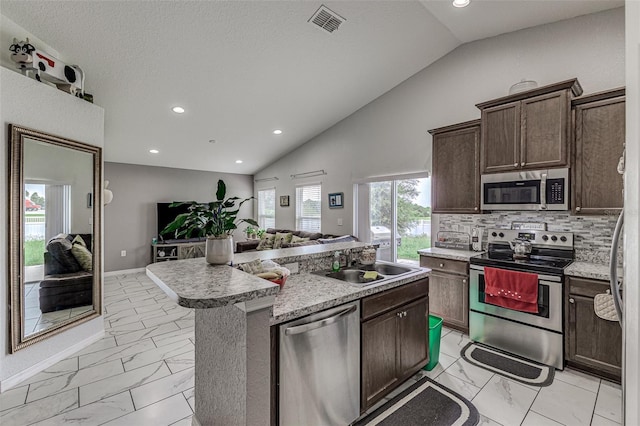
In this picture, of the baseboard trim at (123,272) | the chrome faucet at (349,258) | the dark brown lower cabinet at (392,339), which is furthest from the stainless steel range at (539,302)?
the baseboard trim at (123,272)

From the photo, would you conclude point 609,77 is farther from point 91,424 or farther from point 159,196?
point 159,196

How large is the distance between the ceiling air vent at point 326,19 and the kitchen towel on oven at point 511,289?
297cm

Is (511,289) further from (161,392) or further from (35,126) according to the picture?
(35,126)

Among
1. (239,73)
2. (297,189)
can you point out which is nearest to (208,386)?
(239,73)

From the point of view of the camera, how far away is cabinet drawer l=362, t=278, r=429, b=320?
1787 millimetres

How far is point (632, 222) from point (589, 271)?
2284 millimetres

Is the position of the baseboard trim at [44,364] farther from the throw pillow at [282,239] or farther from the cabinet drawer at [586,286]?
the cabinet drawer at [586,286]

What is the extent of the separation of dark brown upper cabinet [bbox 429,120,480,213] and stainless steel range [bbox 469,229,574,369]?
0.55 metres

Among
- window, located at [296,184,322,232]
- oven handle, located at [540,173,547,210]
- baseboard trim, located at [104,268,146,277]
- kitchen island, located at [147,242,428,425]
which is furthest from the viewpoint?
window, located at [296,184,322,232]

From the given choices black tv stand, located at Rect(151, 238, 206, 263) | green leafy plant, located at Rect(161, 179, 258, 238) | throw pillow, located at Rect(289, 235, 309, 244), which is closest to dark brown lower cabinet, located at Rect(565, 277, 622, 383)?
green leafy plant, located at Rect(161, 179, 258, 238)

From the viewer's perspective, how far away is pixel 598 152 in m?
2.48

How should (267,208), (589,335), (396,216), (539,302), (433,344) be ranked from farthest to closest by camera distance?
(267,208) < (396,216) < (539,302) < (433,344) < (589,335)

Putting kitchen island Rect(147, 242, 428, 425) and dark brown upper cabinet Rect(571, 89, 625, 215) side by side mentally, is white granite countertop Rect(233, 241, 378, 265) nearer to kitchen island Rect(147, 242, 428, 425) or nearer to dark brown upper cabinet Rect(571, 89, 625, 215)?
kitchen island Rect(147, 242, 428, 425)

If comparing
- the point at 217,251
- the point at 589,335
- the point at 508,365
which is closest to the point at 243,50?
the point at 217,251
